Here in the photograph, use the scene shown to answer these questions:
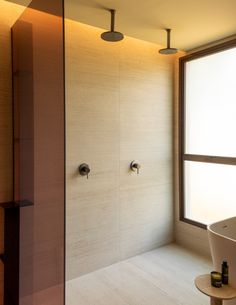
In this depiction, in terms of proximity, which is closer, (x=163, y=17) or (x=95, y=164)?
(x=163, y=17)

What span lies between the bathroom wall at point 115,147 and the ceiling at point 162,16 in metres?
0.26

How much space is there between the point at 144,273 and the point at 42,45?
2.34m

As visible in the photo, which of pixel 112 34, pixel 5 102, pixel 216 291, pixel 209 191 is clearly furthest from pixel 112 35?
pixel 216 291

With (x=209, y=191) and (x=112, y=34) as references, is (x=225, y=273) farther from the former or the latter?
(x=112, y=34)

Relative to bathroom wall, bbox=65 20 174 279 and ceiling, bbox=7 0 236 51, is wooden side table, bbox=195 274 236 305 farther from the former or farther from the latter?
ceiling, bbox=7 0 236 51

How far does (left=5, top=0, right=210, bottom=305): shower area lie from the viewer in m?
1.56

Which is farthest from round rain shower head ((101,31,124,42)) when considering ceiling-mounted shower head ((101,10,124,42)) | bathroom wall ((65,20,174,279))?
bathroom wall ((65,20,174,279))

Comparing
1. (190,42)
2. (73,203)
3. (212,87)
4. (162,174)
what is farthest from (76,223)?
(190,42)

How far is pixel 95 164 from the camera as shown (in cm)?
271

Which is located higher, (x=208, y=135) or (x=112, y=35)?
(x=112, y=35)

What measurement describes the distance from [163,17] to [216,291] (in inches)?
87.5

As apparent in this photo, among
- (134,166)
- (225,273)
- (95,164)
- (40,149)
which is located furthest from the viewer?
(134,166)

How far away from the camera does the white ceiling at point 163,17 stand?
2.10 meters

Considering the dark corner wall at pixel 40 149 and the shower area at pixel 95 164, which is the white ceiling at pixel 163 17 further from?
the dark corner wall at pixel 40 149
